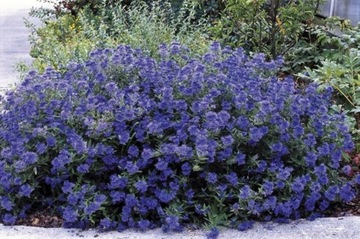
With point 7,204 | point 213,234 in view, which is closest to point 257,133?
point 213,234

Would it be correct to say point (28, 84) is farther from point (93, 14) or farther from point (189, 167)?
point (93, 14)

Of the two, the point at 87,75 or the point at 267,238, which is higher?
the point at 87,75

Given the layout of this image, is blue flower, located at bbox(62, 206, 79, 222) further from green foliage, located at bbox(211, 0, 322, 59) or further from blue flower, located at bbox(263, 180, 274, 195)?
green foliage, located at bbox(211, 0, 322, 59)

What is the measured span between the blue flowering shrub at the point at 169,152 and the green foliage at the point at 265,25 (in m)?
2.00

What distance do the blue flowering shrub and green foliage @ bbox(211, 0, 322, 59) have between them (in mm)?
1999

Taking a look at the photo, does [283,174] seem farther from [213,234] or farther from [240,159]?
[213,234]

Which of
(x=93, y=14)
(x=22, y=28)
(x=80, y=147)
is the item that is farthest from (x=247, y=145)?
(x=22, y=28)

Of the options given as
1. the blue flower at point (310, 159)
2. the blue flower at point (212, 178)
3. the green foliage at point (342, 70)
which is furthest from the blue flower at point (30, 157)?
the green foliage at point (342, 70)

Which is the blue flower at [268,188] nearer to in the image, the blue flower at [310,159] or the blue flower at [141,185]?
the blue flower at [310,159]

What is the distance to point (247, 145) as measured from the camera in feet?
10.3

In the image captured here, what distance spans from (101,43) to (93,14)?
128 inches

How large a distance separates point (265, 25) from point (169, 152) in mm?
3009

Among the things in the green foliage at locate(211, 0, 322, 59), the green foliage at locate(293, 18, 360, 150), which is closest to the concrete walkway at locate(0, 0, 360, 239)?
the green foliage at locate(293, 18, 360, 150)

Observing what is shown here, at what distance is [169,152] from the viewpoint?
2891mm
